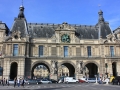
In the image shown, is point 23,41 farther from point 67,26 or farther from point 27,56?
point 67,26

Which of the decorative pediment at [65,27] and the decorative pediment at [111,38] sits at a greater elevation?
the decorative pediment at [65,27]

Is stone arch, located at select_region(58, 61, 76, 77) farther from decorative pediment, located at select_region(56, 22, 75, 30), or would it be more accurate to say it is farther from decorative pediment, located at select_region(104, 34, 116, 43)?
decorative pediment, located at select_region(104, 34, 116, 43)

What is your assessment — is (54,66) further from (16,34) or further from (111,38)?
(111,38)

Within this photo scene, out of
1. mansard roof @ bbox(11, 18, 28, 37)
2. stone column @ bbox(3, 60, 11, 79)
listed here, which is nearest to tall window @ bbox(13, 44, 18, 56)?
stone column @ bbox(3, 60, 11, 79)

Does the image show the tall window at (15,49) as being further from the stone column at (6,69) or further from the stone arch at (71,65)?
the stone arch at (71,65)

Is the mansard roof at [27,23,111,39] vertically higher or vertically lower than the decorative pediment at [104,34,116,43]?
higher

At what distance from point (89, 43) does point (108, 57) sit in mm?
7125

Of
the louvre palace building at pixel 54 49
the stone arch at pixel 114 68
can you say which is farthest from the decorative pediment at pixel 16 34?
the stone arch at pixel 114 68

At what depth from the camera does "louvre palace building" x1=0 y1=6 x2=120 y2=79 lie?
50656mm

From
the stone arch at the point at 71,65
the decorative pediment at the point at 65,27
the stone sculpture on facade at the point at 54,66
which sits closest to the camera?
the stone sculpture on facade at the point at 54,66

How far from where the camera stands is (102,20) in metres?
62.3

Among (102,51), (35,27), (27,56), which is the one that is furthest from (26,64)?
(102,51)

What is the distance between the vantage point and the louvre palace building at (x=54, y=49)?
50.7m

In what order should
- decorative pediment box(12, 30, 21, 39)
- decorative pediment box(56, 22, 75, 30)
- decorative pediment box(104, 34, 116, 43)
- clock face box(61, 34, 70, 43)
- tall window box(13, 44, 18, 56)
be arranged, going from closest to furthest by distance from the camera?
tall window box(13, 44, 18, 56), decorative pediment box(12, 30, 21, 39), clock face box(61, 34, 70, 43), decorative pediment box(56, 22, 75, 30), decorative pediment box(104, 34, 116, 43)
